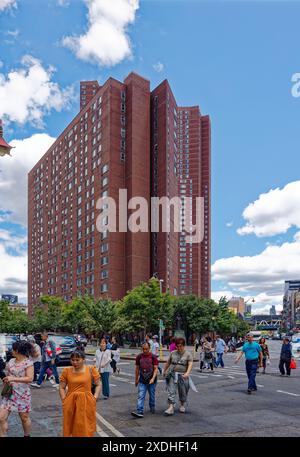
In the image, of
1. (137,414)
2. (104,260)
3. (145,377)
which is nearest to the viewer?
(137,414)

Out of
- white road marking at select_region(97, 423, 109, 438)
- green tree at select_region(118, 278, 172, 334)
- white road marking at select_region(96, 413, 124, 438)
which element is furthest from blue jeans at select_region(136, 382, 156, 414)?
green tree at select_region(118, 278, 172, 334)

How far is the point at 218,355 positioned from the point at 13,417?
1615 cm

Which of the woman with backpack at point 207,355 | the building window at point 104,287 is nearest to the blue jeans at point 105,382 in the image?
the woman with backpack at point 207,355

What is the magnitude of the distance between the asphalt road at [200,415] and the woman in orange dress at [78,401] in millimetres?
1965

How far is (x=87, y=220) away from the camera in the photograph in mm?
99500

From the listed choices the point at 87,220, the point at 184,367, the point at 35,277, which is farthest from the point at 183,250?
the point at 184,367

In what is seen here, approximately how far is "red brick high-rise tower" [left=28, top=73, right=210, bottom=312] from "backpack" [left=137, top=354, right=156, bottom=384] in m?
→ 77.7

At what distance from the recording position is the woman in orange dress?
20.5 ft

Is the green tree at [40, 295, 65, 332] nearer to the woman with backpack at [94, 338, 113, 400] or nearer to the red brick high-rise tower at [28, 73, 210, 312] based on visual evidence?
the red brick high-rise tower at [28, 73, 210, 312]

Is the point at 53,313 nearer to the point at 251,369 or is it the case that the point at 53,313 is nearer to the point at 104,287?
the point at 104,287

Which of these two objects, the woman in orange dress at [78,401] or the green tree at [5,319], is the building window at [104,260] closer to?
the green tree at [5,319]

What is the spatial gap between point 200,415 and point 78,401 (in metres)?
4.60

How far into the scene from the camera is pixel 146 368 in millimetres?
Result: 10156

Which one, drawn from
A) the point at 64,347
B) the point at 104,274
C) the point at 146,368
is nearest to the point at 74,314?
the point at 104,274
